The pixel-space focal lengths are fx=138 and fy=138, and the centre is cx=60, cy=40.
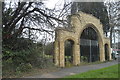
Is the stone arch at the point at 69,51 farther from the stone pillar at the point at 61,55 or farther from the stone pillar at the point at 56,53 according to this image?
the stone pillar at the point at 56,53

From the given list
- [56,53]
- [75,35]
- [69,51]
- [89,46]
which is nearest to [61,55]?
[56,53]

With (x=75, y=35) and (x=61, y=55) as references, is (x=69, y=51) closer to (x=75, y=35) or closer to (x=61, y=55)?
(x=75, y=35)

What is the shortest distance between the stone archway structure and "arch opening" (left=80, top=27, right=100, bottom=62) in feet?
1.75

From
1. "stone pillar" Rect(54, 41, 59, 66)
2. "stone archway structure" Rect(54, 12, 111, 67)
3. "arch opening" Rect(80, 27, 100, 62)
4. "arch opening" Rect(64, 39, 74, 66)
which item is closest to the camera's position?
"stone pillar" Rect(54, 41, 59, 66)

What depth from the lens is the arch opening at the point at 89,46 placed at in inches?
580

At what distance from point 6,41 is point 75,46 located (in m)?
6.49

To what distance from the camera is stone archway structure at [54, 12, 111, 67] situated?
38.3ft

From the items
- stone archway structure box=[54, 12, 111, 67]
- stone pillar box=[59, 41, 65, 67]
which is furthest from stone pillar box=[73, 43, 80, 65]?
stone pillar box=[59, 41, 65, 67]

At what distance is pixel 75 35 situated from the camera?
13.4 meters

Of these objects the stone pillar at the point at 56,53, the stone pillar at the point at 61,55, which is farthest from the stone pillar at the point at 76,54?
the stone pillar at the point at 56,53

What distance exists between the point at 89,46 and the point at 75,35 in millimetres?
3302

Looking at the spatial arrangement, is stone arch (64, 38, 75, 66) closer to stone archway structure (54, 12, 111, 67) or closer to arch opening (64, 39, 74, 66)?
arch opening (64, 39, 74, 66)

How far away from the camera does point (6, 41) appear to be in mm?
9297

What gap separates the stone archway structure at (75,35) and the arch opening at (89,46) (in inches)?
21.1
